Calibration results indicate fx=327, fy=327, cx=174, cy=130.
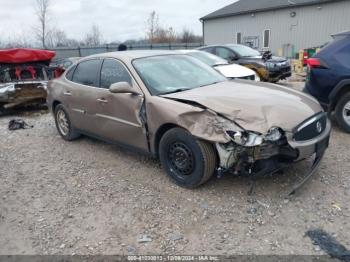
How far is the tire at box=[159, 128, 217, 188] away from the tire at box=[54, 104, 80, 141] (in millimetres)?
2434

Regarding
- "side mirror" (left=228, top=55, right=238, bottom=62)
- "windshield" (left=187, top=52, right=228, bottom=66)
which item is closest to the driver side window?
"windshield" (left=187, top=52, right=228, bottom=66)

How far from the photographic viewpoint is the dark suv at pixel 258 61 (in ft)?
33.7

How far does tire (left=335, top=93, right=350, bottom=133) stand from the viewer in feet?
17.7

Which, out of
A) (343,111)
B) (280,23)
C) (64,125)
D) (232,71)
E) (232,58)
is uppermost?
(280,23)

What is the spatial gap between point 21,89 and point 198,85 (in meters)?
5.91

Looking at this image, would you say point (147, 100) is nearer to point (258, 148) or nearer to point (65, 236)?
point (258, 148)

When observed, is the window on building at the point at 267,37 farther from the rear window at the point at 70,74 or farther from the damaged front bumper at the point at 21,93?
the rear window at the point at 70,74

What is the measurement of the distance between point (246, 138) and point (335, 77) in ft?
10.0

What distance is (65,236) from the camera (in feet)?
10.4

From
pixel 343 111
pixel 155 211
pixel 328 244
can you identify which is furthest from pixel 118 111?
pixel 343 111

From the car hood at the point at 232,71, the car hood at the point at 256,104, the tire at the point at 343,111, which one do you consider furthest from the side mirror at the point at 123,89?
the car hood at the point at 232,71

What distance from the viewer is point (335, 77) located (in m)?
5.42

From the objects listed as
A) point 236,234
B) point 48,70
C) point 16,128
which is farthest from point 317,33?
point 236,234

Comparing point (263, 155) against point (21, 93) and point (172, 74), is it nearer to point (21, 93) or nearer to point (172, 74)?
point (172, 74)
